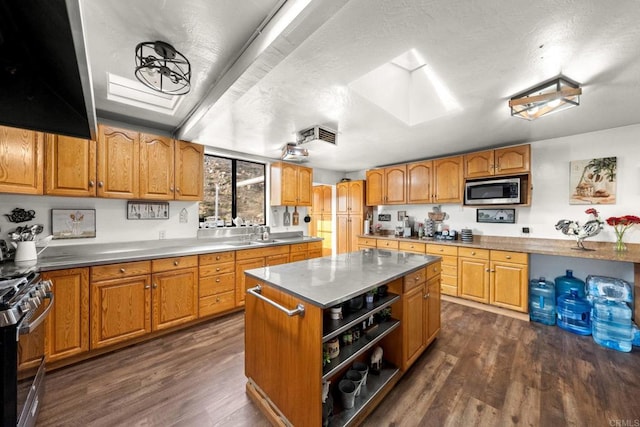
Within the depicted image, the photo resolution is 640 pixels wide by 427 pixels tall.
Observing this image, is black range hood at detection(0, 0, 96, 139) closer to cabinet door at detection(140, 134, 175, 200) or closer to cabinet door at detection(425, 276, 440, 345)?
cabinet door at detection(140, 134, 175, 200)

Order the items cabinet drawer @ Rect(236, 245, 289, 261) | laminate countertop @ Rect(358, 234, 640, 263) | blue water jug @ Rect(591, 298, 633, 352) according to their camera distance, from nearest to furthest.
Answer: blue water jug @ Rect(591, 298, 633, 352)
laminate countertop @ Rect(358, 234, 640, 263)
cabinet drawer @ Rect(236, 245, 289, 261)

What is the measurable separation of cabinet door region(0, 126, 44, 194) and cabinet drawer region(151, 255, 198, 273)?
112 cm

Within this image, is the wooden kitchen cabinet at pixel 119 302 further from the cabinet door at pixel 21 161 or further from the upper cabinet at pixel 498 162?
the upper cabinet at pixel 498 162

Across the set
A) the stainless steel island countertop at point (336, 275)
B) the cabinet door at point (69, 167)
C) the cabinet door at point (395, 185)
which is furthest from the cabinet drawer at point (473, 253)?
the cabinet door at point (69, 167)

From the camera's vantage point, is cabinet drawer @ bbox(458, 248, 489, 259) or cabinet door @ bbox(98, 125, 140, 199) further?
cabinet drawer @ bbox(458, 248, 489, 259)

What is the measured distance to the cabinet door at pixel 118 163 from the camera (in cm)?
240

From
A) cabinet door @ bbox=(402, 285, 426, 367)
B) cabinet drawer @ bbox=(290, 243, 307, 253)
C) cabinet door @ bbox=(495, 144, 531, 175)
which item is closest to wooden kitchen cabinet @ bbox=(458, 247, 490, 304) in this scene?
cabinet door @ bbox=(495, 144, 531, 175)

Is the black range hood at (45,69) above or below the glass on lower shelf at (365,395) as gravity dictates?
above

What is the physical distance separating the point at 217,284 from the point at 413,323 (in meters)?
2.25

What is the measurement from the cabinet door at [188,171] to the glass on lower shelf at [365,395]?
272 cm

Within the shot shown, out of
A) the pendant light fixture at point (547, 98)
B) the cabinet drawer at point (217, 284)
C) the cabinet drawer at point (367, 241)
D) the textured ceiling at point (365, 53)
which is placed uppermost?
the textured ceiling at point (365, 53)

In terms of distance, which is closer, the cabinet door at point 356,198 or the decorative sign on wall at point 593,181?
the decorative sign on wall at point 593,181

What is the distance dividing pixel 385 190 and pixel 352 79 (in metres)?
3.17

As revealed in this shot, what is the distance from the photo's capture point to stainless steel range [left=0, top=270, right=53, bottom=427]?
109 centimetres
